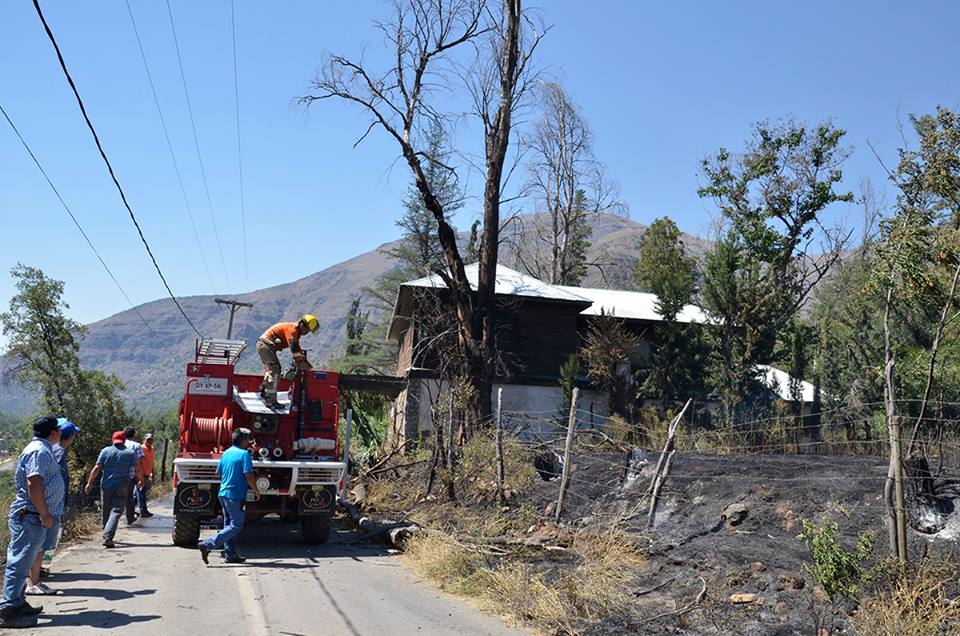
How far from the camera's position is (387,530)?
44.0 feet

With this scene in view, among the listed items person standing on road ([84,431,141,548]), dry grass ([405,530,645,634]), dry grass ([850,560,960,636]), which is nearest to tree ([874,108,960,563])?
dry grass ([850,560,960,636])

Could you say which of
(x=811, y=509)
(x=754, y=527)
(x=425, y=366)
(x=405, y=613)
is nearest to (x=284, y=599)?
(x=405, y=613)

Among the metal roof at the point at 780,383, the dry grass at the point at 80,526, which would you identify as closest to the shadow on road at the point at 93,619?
the dry grass at the point at 80,526

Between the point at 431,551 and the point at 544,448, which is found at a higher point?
the point at 544,448

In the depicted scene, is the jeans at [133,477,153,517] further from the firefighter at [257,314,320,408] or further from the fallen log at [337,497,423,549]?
the firefighter at [257,314,320,408]

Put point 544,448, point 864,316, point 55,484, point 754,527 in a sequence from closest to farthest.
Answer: point 55,484 → point 754,527 → point 544,448 → point 864,316

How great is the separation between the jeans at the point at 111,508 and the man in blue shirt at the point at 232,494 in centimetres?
201

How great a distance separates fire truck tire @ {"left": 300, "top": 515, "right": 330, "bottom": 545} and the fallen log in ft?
1.42

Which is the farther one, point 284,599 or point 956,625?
point 284,599

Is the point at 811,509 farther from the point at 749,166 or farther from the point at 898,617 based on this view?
the point at 749,166

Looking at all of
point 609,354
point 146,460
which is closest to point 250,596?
point 146,460

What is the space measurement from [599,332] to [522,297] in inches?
127

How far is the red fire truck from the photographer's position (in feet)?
40.7

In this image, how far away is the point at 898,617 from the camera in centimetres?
646
